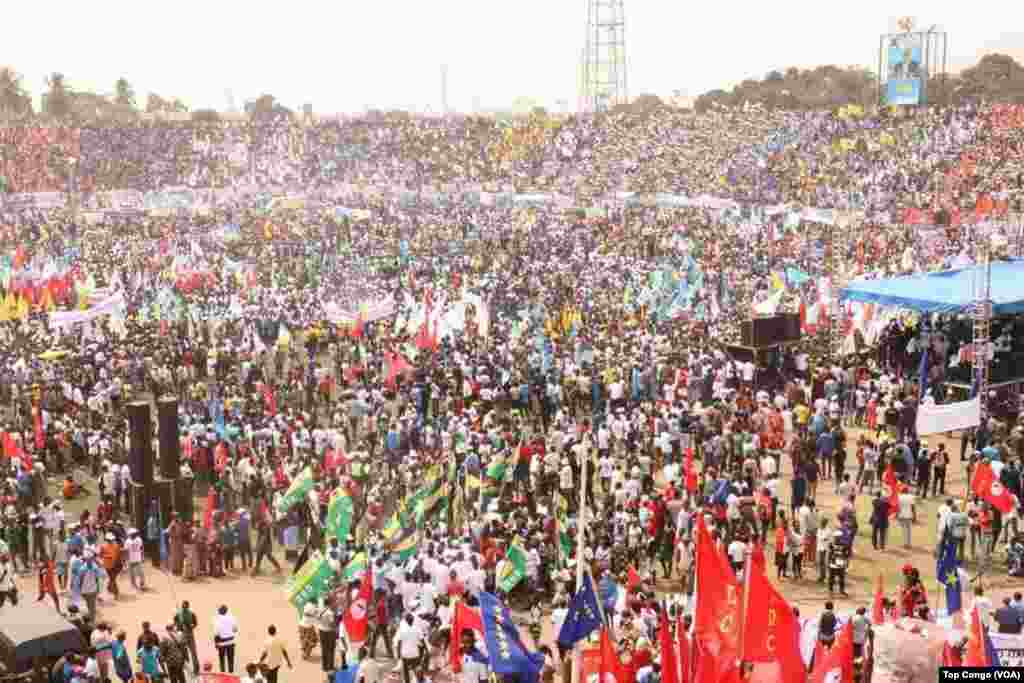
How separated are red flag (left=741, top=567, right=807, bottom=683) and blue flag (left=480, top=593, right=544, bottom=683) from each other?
2.14 metres

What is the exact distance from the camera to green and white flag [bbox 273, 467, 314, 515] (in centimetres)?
1617

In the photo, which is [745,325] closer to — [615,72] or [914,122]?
[914,122]

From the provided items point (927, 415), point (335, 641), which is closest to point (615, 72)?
point (927, 415)

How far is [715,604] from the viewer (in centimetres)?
962

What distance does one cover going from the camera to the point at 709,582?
964cm

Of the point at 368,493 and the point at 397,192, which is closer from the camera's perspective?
the point at 368,493

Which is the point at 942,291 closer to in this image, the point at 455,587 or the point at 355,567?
the point at 455,587

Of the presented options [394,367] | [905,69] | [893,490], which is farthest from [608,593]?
[905,69]

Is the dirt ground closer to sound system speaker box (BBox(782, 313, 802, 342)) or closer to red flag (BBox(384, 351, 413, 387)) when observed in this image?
red flag (BBox(384, 351, 413, 387))

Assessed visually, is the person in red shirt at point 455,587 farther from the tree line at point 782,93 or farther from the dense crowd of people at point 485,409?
the tree line at point 782,93

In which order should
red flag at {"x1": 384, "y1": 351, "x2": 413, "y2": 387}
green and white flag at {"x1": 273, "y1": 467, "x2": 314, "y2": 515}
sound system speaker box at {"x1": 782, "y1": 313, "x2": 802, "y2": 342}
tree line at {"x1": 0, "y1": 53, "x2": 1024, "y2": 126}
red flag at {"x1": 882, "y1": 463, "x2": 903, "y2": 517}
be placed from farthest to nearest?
tree line at {"x1": 0, "y1": 53, "x2": 1024, "y2": 126}, sound system speaker box at {"x1": 782, "y1": 313, "x2": 802, "y2": 342}, red flag at {"x1": 384, "y1": 351, "x2": 413, "y2": 387}, green and white flag at {"x1": 273, "y1": 467, "x2": 314, "y2": 515}, red flag at {"x1": 882, "y1": 463, "x2": 903, "y2": 517}

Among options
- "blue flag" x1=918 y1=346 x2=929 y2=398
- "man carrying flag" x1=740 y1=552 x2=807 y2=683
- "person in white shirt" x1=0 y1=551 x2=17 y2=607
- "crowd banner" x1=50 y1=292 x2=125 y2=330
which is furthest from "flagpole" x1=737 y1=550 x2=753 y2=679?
"crowd banner" x1=50 y1=292 x2=125 y2=330

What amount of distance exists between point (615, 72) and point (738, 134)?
33.5 meters

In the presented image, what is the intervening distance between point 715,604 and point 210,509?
8.77 m
